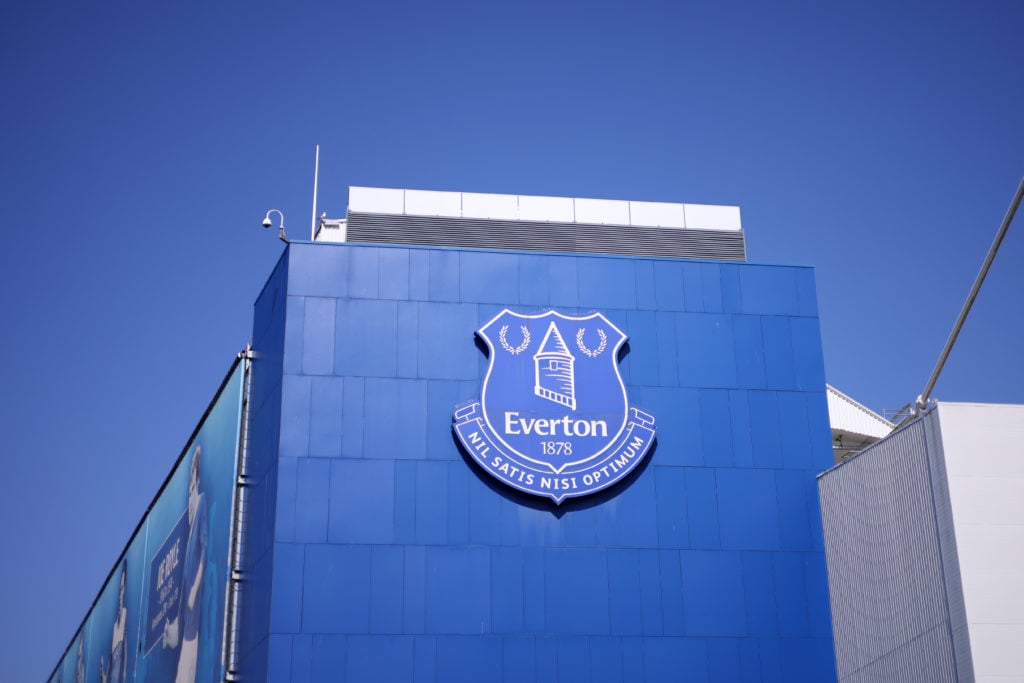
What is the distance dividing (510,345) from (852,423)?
15.9 metres

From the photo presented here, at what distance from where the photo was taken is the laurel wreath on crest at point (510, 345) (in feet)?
91.5

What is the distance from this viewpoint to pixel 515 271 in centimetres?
2861

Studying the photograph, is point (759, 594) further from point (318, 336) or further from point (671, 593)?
point (318, 336)

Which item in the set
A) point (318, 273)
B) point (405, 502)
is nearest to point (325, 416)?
point (405, 502)

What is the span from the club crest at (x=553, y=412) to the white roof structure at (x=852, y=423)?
13.9 meters

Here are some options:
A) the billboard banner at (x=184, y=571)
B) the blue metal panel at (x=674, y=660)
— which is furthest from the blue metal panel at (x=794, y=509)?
the billboard banner at (x=184, y=571)

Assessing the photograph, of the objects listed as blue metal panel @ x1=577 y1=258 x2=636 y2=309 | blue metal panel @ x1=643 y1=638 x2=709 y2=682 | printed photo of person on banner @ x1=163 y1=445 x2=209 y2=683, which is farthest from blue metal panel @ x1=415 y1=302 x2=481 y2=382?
printed photo of person on banner @ x1=163 y1=445 x2=209 y2=683

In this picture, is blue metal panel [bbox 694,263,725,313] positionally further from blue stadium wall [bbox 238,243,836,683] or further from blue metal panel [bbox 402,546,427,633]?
blue metal panel [bbox 402,546,427,633]

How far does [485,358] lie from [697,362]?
4.23 metres

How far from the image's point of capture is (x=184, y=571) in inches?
1407

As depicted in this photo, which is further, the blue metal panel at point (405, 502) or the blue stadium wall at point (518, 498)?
the blue metal panel at point (405, 502)

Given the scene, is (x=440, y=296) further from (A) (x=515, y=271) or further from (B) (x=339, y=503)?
(B) (x=339, y=503)

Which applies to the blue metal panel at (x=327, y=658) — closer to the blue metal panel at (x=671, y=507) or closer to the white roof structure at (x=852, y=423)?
the blue metal panel at (x=671, y=507)

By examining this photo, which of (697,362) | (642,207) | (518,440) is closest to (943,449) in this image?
(697,362)
